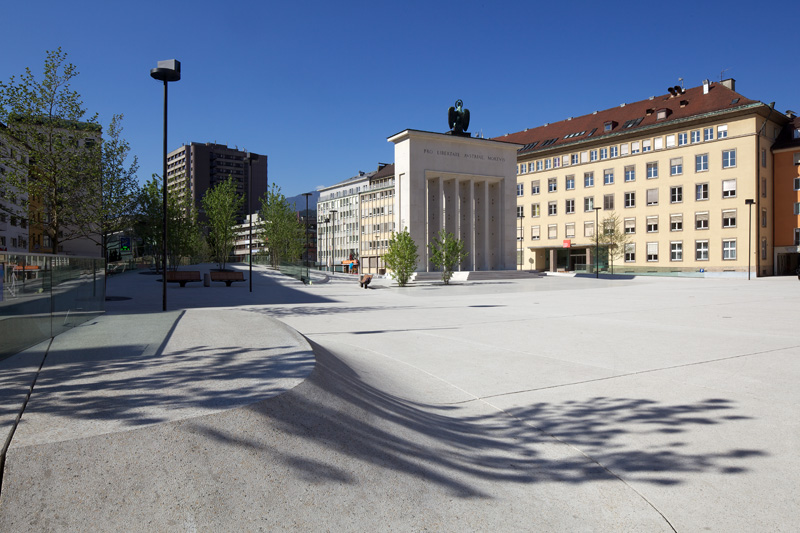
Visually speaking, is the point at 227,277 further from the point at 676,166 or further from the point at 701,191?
the point at 676,166

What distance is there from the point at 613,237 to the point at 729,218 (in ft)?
39.8

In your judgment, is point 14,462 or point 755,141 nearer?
point 14,462

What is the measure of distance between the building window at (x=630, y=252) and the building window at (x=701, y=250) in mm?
7495

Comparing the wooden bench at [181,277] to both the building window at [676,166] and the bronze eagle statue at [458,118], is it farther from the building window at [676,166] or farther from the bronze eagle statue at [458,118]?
the building window at [676,166]

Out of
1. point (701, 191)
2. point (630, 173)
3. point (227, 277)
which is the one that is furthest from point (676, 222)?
point (227, 277)

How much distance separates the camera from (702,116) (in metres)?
56.7

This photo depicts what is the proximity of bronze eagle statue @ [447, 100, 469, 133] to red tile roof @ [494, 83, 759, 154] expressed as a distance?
22719 mm

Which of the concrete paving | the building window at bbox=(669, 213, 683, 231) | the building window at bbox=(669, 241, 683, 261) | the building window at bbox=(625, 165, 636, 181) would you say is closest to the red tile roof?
the building window at bbox=(625, 165, 636, 181)

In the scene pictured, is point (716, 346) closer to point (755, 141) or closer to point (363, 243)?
point (755, 141)

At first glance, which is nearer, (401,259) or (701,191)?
(401,259)

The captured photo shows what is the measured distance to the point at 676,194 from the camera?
60.0m

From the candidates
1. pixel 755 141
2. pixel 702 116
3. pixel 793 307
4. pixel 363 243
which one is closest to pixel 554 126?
pixel 702 116

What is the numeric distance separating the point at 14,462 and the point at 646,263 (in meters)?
68.5

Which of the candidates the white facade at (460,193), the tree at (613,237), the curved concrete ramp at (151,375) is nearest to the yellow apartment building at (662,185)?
the tree at (613,237)
